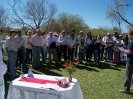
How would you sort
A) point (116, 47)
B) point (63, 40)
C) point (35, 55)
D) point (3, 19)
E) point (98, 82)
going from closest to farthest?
1. point (98, 82)
2. point (35, 55)
3. point (63, 40)
4. point (116, 47)
5. point (3, 19)

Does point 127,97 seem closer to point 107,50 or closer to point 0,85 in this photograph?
point 0,85

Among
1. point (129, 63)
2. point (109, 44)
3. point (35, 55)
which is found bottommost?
point (129, 63)

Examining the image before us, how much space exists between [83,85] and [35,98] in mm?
2807

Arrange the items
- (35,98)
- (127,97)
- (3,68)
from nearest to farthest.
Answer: (3,68) → (35,98) → (127,97)

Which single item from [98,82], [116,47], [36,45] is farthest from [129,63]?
[116,47]

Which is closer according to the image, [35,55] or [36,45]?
[36,45]

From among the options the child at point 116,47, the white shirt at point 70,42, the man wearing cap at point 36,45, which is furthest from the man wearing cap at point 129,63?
the child at point 116,47

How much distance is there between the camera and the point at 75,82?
387cm

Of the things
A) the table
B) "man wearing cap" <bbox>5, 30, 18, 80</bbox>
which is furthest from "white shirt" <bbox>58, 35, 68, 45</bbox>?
the table

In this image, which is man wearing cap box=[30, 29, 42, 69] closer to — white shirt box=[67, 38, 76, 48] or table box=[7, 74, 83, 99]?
white shirt box=[67, 38, 76, 48]

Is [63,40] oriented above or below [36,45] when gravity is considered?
above

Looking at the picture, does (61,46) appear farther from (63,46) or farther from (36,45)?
(36,45)

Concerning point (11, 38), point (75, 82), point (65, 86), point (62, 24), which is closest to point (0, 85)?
point (65, 86)

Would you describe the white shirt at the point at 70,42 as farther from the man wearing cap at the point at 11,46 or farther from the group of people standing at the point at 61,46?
the man wearing cap at the point at 11,46
